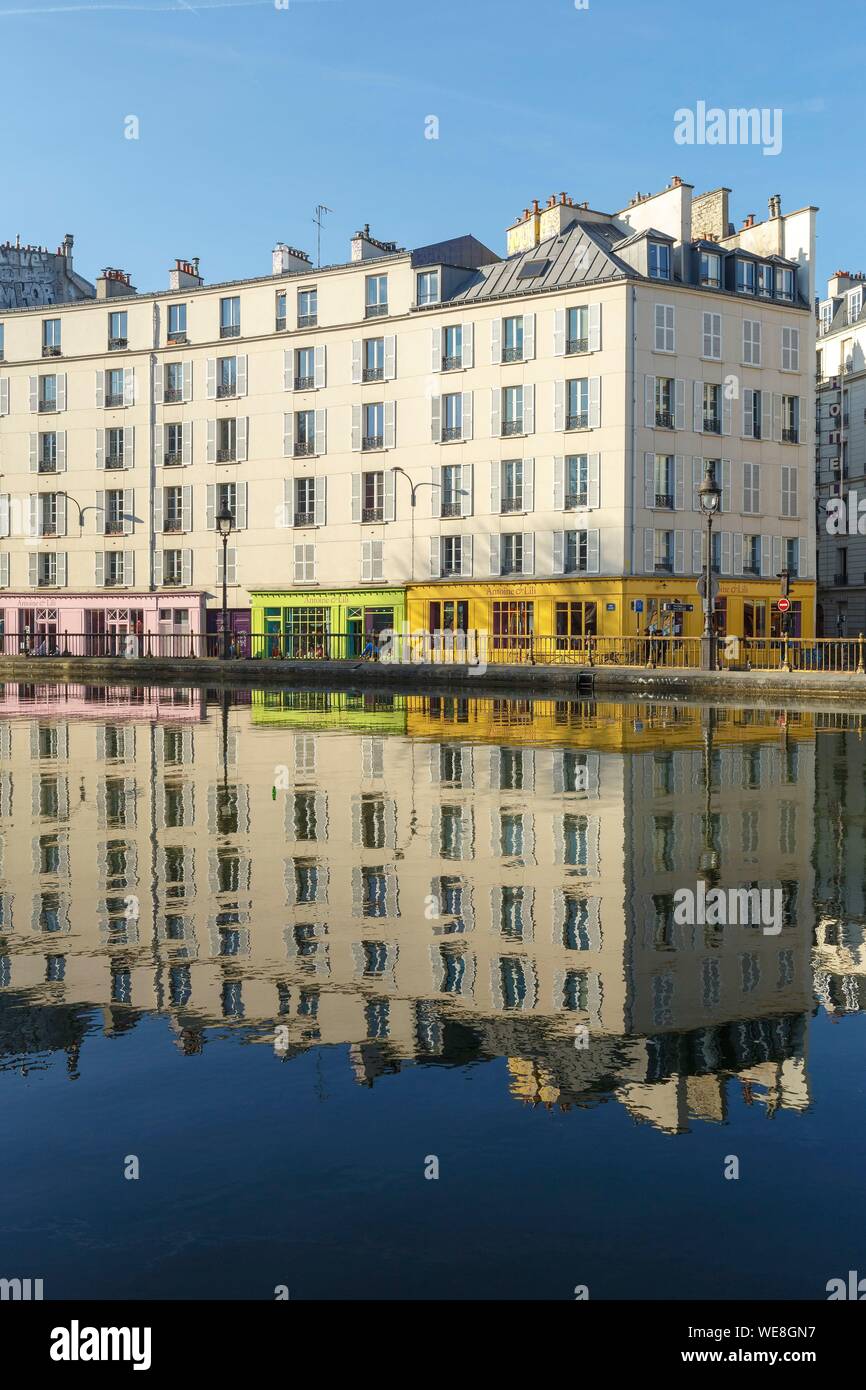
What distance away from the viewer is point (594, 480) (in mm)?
49688

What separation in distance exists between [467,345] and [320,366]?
24.1ft

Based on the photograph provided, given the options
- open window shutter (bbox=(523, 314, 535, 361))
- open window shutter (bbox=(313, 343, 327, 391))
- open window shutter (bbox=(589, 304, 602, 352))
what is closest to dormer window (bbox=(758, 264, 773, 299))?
open window shutter (bbox=(589, 304, 602, 352))

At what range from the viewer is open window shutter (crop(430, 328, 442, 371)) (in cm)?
5309

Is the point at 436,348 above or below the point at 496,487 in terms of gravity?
above

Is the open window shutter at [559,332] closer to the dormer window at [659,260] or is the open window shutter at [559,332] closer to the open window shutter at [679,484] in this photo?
the dormer window at [659,260]

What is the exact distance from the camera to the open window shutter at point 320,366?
56125 millimetres

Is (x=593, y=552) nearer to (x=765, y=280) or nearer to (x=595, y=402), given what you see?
(x=595, y=402)

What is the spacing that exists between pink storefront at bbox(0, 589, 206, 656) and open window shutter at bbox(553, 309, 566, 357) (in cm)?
2013

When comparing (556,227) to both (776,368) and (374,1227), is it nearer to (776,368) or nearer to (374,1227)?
(776,368)

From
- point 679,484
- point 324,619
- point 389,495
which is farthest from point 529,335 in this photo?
point 324,619

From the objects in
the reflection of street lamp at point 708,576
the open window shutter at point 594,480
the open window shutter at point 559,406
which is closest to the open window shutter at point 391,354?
the open window shutter at point 559,406

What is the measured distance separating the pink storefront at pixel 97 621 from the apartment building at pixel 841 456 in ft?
114
